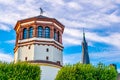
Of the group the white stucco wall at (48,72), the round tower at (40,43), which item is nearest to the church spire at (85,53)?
the round tower at (40,43)

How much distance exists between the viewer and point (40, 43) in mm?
66500

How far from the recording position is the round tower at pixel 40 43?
66250 millimetres

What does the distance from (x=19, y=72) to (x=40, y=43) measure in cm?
2279

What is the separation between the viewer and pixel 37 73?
145 feet

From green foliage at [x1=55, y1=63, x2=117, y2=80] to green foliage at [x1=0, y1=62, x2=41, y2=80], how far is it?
3310 millimetres

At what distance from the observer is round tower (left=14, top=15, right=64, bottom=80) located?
6625 centimetres

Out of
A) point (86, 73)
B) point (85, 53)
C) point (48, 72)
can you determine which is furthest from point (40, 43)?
point (85, 53)

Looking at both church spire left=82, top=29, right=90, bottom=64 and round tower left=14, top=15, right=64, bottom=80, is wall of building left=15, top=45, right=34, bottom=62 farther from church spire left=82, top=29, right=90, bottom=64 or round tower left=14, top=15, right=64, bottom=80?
church spire left=82, top=29, right=90, bottom=64

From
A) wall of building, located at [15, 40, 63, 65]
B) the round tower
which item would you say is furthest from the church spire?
wall of building, located at [15, 40, 63, 65]

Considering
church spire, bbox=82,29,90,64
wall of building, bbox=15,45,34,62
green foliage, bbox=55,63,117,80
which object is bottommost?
green foliage, bbox=55,63,117,80

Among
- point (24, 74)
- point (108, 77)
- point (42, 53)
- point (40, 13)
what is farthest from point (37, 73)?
point (40, 13)

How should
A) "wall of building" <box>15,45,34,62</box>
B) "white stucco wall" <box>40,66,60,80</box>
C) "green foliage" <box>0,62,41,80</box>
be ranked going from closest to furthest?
"green foliage" <box>0,62,41,80</box> < "white stucco wall" <box>40,66,60,80</box> < "wall of building" <box>15,45,34,62</box>

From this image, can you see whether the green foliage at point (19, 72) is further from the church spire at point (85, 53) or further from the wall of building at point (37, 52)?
the church spire at point (85, 53)

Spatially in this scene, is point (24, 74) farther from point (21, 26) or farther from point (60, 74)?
point (21, 26)
